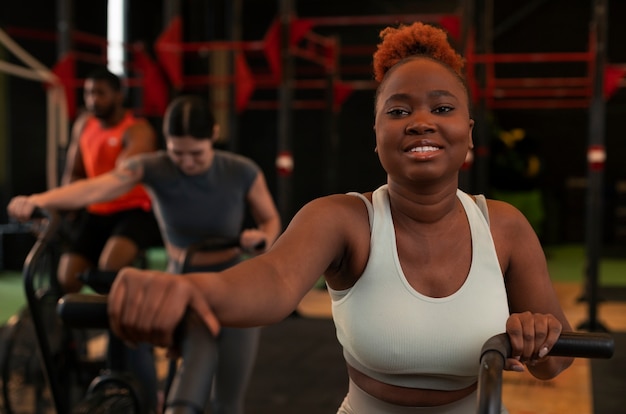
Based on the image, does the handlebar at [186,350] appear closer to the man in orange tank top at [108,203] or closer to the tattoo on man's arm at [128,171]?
the tattoo on man's arm at [128,171]

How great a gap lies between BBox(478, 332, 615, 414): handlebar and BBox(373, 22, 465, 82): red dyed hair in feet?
1.77

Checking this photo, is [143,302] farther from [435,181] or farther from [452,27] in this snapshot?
[452,27]

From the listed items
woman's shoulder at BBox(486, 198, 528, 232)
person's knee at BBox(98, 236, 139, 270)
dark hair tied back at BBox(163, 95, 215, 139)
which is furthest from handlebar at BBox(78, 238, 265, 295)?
woman's shoulder at BBox(486, 198, 528, 232)

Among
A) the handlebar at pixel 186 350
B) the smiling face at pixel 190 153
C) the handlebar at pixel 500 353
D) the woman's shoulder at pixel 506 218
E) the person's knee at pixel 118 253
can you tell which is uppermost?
the smiling face at pixel 190 153

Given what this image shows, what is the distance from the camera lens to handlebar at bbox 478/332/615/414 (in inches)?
34.6

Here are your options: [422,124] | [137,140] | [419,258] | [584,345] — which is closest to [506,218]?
[419,258]

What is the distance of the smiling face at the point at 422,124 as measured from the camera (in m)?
1.20

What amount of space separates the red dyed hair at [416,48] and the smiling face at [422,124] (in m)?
0.13

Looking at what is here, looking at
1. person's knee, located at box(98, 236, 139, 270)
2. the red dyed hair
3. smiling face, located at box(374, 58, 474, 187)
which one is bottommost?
person's knee, located at box(98, 236, 139, 270)

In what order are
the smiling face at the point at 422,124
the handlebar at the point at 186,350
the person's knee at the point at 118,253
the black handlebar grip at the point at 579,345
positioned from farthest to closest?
the person's knee at the point at 118,253, the smiling face at the point at 422,124, the black handlebar grip at the point at 579,345, the handlebar at the point at 186,350

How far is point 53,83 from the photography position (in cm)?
565

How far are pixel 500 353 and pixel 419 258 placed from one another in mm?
365

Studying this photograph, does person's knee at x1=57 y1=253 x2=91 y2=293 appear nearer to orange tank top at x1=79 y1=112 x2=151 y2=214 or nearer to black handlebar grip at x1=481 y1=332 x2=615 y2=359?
orange tank top at x1=79 y1=112 x2=151 y2=214

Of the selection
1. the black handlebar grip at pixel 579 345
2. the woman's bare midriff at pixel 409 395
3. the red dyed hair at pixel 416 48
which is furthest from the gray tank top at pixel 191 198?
the black handlebar grip at pixel 579 345
